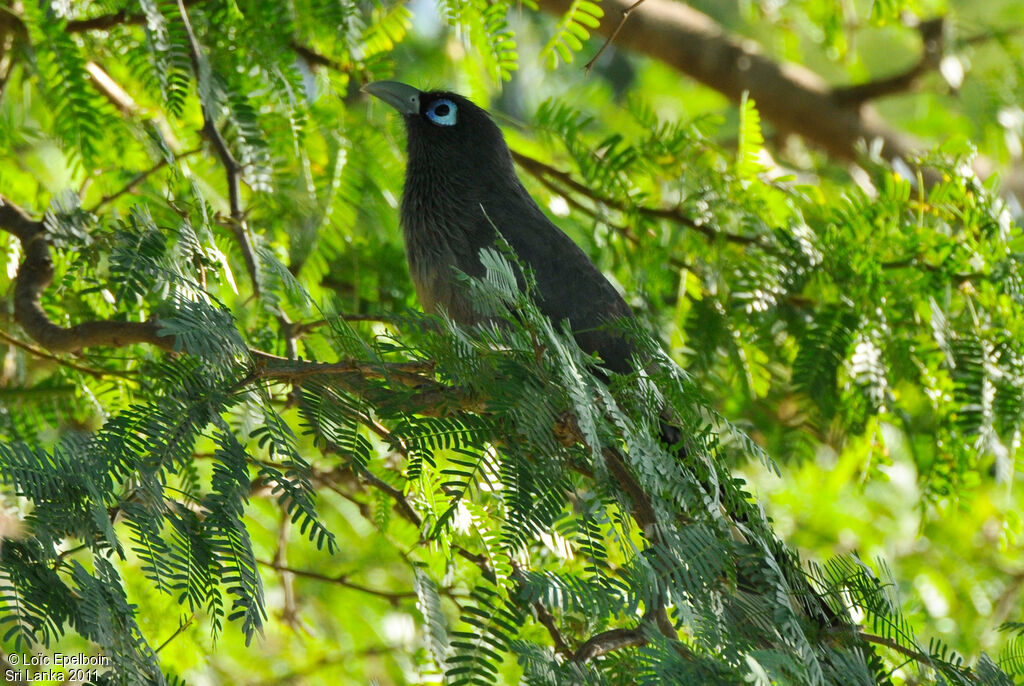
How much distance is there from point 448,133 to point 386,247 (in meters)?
0.59

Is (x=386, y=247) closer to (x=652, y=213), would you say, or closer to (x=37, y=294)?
(x=652, y=213)

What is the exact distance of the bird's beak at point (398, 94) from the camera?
426cm

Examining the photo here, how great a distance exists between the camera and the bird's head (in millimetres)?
4301

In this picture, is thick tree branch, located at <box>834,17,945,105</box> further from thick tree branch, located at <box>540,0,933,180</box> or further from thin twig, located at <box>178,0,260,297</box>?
thin twig, located at <box>178,0,260,297</box>

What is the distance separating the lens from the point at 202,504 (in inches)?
78.5

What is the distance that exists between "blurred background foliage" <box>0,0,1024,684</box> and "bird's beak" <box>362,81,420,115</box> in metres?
0.13

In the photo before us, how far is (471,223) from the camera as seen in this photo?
3.98 m

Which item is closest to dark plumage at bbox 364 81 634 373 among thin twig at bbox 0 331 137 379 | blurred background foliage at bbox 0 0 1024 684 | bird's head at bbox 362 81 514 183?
bird's head at bbox 362 81 514 183

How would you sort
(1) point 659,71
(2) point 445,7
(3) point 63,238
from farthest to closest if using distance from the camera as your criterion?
(1) point 659,71 → (2) point 445,7 → (3) point 63,238

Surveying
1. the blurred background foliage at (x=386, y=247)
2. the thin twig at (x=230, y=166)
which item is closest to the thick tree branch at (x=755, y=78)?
the blurred background foliage at (x=386, y=247)

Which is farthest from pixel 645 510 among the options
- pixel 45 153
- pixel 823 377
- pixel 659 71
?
pixel 659 71

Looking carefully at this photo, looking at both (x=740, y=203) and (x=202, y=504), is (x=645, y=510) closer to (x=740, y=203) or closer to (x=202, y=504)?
(x=202, y=504)

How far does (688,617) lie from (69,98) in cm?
284

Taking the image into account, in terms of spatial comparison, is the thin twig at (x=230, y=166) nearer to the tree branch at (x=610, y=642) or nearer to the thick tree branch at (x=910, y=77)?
the tree branch at (x=610, y=642)
